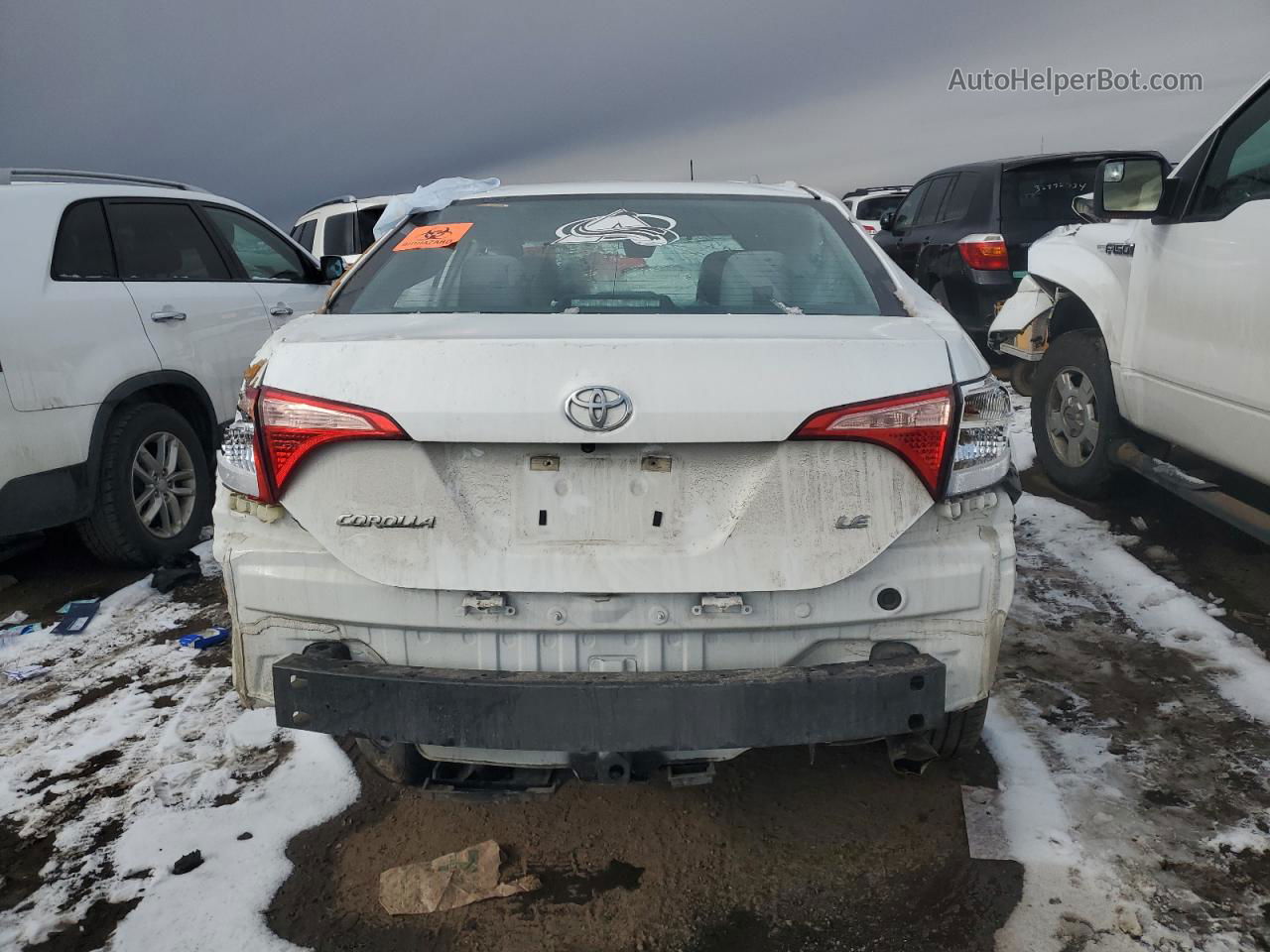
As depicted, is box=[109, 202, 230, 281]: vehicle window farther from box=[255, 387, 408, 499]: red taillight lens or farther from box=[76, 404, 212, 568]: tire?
box=[255, 387, 408, 499]: red taillight lens

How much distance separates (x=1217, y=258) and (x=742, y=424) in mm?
2593

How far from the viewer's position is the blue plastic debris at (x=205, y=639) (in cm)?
382

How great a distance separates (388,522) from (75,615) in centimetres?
294

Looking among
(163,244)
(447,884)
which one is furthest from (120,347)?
(447,884)

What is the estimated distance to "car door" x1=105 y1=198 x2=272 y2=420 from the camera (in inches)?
185

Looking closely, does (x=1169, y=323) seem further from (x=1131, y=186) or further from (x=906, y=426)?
(x=906, y=426)

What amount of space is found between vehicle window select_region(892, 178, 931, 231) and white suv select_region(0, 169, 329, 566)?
7.24 metres

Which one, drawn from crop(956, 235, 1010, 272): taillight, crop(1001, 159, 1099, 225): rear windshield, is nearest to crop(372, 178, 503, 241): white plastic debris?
crop(956, 235, 1010, 272): taillight

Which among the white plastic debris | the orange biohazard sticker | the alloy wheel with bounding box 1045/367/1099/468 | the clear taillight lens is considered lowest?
the alloy wheel with bounding box 1045/367/1099/468

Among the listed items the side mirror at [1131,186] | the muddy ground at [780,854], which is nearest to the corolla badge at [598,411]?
the muddy ground at [780,854]

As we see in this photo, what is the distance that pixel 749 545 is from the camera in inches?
78.4

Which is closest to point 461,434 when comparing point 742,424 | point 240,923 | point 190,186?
point 742,424

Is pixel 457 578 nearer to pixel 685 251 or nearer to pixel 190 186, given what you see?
pixel 685 251

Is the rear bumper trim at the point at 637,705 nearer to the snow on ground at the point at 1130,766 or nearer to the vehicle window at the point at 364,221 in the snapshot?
the snow on ground at the point at 1130,766
